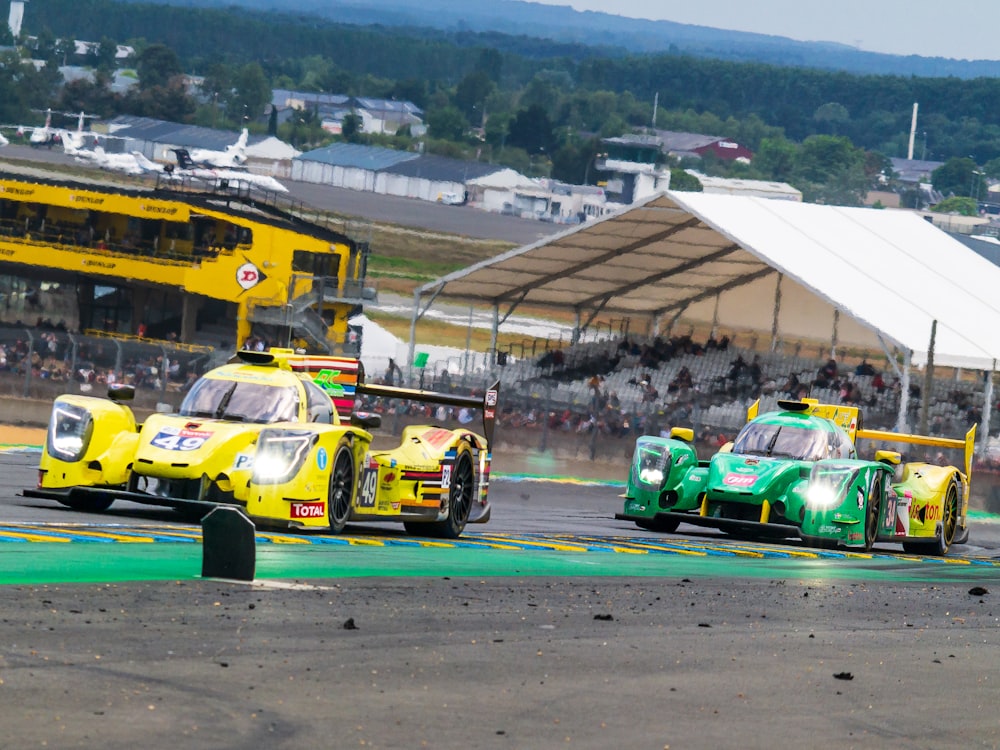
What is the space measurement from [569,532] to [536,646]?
9705 mm

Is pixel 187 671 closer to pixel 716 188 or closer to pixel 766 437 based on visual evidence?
pixel 766 437

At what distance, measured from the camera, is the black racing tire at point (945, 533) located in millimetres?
21812

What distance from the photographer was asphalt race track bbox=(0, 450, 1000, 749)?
23.8ft

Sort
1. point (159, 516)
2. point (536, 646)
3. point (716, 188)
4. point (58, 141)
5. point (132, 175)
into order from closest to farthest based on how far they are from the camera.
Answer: point (536, 646)
point (159, 516)
point (132, 175)
point (58, 141)
point (716, 188)

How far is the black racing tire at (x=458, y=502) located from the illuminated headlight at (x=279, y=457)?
2.55m

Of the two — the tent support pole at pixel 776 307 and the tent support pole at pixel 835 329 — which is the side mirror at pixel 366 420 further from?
the tent support pole at pixel 776 307

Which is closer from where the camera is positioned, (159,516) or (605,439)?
(159,516)

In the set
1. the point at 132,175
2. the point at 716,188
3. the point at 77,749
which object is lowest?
the point at 77,749

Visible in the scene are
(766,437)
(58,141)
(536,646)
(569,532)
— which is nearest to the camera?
(536,646)

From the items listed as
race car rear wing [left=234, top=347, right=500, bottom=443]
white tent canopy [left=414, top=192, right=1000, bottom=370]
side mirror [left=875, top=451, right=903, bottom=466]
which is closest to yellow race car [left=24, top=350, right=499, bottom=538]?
race car rear wing [left=234, top=347, right=500, bottom=443]

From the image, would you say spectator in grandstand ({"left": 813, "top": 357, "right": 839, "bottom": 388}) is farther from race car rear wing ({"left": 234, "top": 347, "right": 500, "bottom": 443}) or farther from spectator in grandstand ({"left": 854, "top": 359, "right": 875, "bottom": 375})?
race car rear wing ({"left": 234, "top": 347, "right": 500, "bottom": 443})

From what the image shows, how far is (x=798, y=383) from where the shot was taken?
4453 centimetres

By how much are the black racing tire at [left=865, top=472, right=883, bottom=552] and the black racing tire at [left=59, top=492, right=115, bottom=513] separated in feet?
27.9

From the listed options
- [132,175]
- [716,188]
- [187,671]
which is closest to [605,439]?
[187,671]
